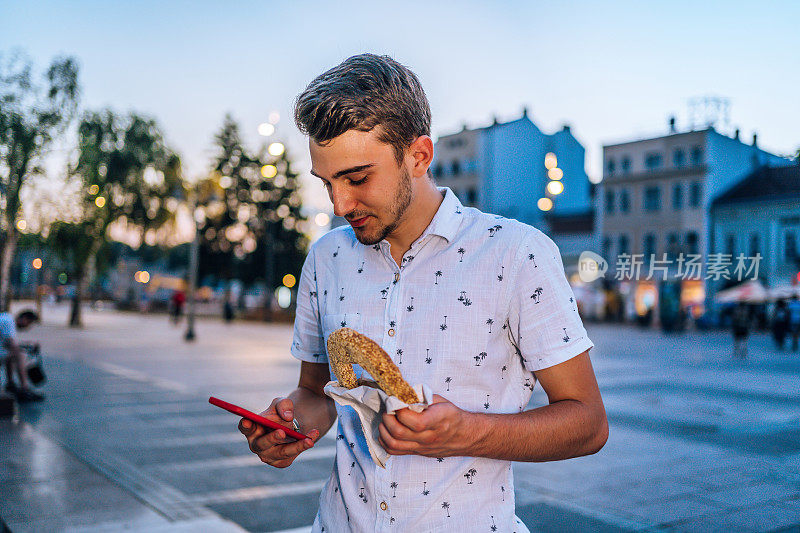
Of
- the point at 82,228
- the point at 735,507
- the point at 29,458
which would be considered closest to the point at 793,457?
the point at 735,507

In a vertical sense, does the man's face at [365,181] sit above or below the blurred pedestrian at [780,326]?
above

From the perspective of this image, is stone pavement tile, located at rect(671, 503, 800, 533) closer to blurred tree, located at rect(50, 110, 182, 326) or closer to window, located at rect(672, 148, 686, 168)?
blurred tree, located at rect(50, 110, 182, 326)

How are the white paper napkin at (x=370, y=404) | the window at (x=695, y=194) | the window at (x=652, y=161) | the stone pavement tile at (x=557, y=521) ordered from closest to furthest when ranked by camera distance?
the white paper napkin at (x=370, y=404) < the stone pavement tile at (x=557, y=521) < the window at (x=695, y=194) < the window at (x=652, y=161)

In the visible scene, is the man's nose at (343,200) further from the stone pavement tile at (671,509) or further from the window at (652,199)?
the window at (652,199)

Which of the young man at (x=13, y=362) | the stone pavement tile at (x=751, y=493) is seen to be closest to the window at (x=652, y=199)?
the stone pavement tile at (x=751, y=493)

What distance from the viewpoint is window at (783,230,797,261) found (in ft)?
24.1

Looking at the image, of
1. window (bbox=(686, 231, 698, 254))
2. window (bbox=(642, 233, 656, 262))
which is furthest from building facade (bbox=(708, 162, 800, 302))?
window (bbox=(642, 233, 656, 262))

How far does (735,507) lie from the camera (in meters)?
6.19

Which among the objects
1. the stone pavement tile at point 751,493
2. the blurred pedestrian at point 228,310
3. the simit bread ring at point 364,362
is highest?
the simit bread ring at point 364,362

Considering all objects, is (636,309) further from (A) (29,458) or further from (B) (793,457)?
(A) (29,458)

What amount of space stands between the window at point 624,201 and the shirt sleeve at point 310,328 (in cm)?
4725

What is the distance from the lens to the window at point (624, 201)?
154 ft

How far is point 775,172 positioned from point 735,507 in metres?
3.45

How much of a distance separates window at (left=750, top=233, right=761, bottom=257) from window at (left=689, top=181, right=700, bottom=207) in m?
24.0
